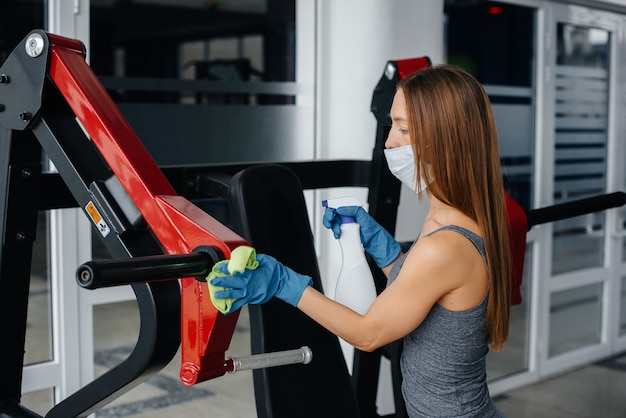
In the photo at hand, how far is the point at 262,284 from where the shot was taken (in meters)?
1.49

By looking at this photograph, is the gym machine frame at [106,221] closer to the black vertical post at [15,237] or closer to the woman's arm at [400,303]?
the black vertical post at [15,237]

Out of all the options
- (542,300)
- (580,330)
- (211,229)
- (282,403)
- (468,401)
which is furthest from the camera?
(580,330)

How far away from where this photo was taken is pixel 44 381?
2.57 m

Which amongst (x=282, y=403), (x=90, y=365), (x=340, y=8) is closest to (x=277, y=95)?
(x=340, y=8)

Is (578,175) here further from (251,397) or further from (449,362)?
(449,362)

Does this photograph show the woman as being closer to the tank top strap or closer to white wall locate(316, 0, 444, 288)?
the tank top strap

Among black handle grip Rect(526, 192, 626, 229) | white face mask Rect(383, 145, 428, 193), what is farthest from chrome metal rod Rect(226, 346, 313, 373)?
black handle grip Rect(526, 192, 626, 229)

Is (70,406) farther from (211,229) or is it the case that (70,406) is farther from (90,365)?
(90,365)

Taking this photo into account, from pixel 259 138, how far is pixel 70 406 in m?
1.60

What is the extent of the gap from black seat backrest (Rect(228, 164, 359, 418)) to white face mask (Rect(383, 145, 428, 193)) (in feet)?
1.50

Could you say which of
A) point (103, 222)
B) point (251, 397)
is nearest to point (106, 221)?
point (103, 222)

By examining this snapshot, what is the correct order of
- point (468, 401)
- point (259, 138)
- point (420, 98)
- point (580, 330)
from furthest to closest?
point (580, 330), point (259, 138), point (468, 401), point (420, 98)

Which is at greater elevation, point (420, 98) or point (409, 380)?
point (420, 98)

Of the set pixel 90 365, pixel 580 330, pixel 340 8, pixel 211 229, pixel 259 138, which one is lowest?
pixel 580 330
